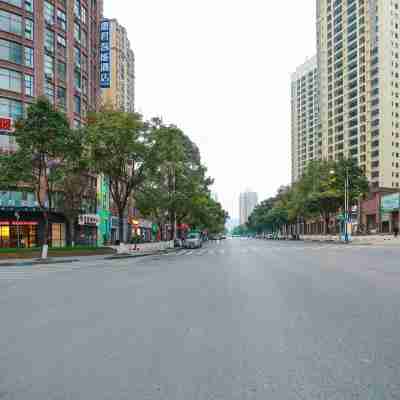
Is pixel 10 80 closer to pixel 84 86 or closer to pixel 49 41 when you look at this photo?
pixel 49 41

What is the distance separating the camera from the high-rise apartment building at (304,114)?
15088 cm

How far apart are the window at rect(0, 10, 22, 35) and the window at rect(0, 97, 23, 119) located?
24.0ft

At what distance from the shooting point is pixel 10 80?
134 ft

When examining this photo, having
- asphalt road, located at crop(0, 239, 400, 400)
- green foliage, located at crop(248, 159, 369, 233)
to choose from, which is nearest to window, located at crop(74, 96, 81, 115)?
green foliage, located at crop(248, 159, 369, 233)

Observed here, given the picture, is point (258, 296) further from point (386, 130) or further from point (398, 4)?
point (398, 4)

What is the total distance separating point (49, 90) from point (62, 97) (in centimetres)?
201

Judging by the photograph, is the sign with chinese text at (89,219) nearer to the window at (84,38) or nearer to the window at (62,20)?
the window at (84,38)

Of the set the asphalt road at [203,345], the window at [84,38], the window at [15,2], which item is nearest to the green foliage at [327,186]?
the window at [84,38]

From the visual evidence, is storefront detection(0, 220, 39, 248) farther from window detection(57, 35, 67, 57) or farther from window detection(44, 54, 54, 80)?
window detection(57, 35, 67, 57)

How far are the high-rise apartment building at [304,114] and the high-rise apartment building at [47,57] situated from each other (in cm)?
10846

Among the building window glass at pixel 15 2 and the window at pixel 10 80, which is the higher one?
the building window glass at pixel 15 2

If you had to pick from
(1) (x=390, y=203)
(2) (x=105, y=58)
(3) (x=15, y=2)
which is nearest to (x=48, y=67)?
(3) (x=15, y=2)

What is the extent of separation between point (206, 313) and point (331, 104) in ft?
394

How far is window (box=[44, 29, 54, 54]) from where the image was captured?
4467 cm
